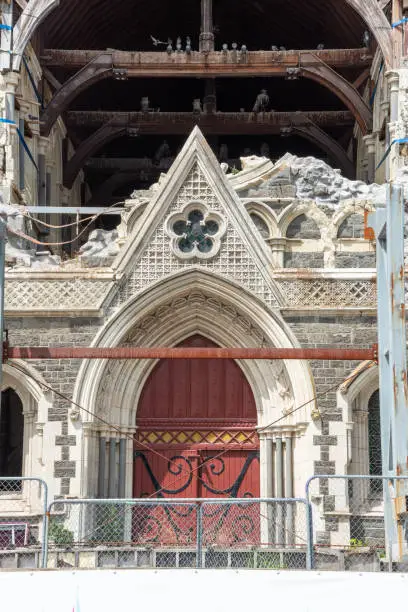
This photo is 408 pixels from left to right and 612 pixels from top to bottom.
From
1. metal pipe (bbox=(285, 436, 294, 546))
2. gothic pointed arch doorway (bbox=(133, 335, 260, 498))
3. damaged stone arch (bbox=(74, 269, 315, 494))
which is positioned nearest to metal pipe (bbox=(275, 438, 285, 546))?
metal pipe (bbox=(285, 436, 294, 546))

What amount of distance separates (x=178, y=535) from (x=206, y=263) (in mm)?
4366

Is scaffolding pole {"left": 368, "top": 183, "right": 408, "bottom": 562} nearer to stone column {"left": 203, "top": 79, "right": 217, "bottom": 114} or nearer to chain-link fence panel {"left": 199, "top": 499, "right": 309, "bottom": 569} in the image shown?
chain-link fence panel {"left": 199, "top": 499, "right": 309, "bottom": 569}

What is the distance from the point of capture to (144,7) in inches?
1078

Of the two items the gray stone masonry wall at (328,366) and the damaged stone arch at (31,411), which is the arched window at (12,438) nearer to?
the damaged stone arch at (31,411)

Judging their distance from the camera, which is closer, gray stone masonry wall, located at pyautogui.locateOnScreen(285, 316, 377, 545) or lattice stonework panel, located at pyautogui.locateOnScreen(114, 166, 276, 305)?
gray stone masonry wall, located at pyautogui.locateOnScreen(285, 316, 377, 545)

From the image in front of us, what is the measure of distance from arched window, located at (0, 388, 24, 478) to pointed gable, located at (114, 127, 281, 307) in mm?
3074

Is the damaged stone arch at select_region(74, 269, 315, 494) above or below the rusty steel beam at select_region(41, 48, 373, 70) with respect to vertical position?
below

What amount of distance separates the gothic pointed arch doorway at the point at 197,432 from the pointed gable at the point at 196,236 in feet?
5.18

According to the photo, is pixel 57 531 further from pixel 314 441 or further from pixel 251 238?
pixel 251 238

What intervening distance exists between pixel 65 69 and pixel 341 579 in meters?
16.5

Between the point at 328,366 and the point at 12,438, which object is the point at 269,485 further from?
the point at 12,438

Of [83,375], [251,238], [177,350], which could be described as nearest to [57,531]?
[83,375]

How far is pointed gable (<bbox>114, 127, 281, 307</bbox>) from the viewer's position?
61.8ft

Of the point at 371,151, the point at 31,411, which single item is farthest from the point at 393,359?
the point at 371,151
